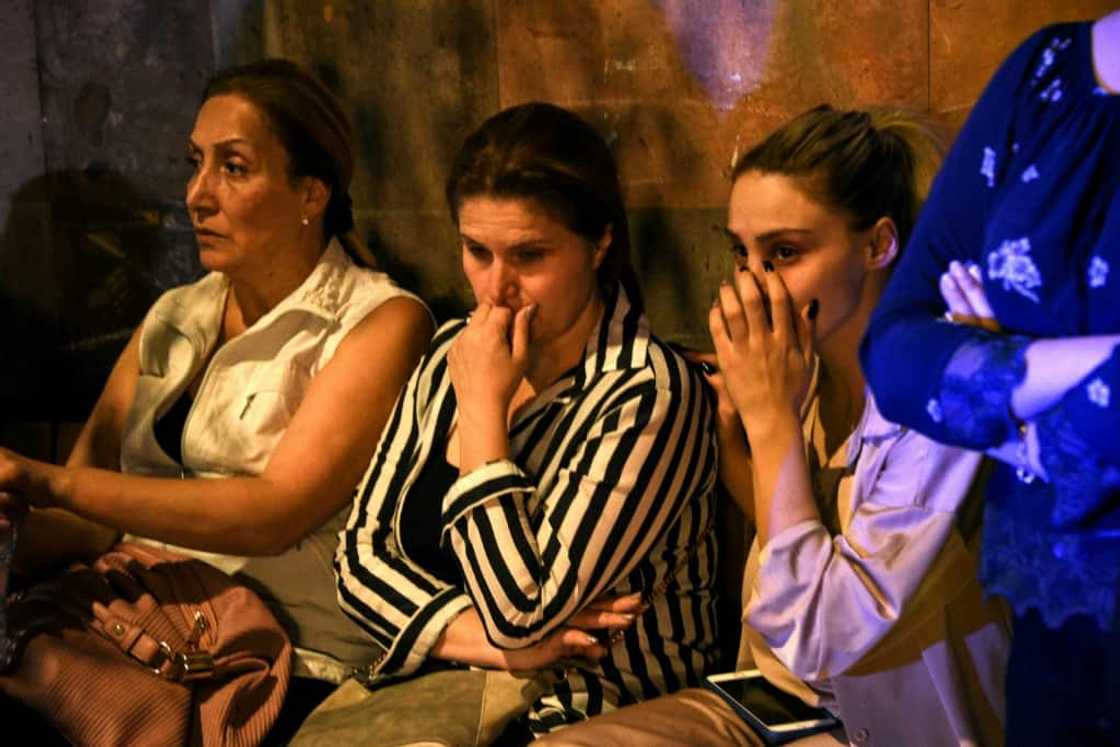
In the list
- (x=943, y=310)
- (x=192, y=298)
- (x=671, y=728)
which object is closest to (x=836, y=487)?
Answer: (x=671, y=728)

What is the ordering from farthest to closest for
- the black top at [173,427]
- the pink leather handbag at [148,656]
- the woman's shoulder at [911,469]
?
the black top at [173,427] → the pink leather handbag at [148,656] → the woman's shoulder at [911,469]

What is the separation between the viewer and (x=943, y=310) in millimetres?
1904

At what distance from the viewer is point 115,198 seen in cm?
434

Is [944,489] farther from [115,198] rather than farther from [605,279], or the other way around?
[115,198]

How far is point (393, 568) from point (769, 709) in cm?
75

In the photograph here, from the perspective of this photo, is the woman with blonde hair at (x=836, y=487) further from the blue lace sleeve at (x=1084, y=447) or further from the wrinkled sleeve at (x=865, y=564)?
the blue lace sleeve at (x=1084, y=447)

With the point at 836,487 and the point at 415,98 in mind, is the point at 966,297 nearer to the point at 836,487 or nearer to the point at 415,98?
the point at 836,487

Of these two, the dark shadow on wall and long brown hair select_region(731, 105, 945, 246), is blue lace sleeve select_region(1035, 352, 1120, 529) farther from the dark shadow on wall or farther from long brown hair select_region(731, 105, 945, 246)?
the dark shadow on wall

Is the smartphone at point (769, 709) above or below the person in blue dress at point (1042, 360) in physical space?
below

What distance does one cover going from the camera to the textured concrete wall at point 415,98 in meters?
3.04

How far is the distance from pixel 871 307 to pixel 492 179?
728mm

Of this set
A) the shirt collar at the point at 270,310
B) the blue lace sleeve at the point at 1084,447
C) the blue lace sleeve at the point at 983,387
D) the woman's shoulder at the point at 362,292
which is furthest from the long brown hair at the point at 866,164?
the shirt collar at the point at 270,310

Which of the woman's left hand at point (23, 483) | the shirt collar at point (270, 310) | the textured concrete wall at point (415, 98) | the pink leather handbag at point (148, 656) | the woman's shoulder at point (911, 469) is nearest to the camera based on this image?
the woman's shoulder at point (911, 469)

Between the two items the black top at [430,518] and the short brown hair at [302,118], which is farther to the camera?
the short brown hair at [302,118]
